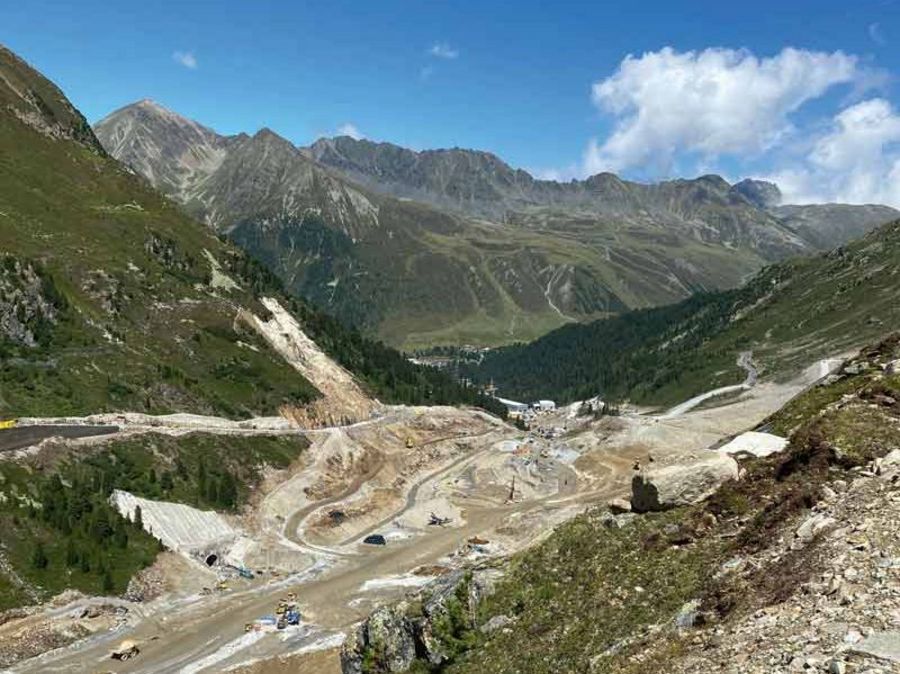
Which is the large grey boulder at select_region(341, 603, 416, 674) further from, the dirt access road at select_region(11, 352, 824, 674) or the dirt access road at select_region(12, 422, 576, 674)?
the dirt access road at select_region(12, 422, 576, 674)

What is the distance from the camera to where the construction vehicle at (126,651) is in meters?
71.6

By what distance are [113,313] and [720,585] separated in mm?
142957

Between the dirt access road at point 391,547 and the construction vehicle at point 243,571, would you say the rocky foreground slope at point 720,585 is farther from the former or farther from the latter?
the construction vehicle at point 243,571

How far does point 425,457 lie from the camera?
162500 millimetres

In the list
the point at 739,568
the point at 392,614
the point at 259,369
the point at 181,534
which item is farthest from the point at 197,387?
the point at 739,568

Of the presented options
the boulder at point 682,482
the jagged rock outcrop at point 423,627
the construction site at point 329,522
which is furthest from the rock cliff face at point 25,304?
the boulder at point 682,482

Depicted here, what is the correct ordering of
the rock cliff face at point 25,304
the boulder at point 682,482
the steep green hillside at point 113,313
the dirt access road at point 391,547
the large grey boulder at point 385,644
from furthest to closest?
the rock cliff face at point 25,304 < the steep green hillside at point 113,313 < the dirt access road at point 391,547 < the large grey boulder at point 385,644 < the boulder at point 682,482

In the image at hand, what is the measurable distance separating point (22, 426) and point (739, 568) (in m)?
109

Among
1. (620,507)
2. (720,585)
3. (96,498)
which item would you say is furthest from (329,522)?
(720,585)

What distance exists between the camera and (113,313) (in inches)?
5797

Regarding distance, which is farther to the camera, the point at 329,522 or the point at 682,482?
the point at 329,522

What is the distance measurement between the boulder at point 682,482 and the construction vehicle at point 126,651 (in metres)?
56.7

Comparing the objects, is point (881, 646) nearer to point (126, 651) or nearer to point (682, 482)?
point (682, 482)

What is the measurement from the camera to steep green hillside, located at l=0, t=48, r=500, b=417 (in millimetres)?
127125
